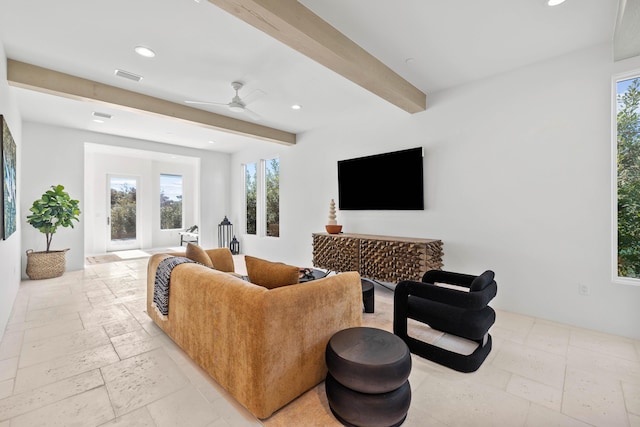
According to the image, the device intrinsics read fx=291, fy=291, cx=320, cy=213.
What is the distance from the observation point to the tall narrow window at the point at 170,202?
8.63m

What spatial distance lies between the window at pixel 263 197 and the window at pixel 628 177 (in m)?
5.32

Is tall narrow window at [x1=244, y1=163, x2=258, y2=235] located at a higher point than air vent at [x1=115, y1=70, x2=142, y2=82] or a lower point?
lower

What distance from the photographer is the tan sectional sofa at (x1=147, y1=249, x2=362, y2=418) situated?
1625mm

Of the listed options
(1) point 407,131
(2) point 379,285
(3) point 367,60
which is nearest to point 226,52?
(3) point 367,60

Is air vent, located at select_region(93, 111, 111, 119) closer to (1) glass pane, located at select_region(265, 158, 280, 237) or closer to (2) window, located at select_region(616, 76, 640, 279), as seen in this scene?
(1) glass pane, located at select_region(265, 158, 280, 237)

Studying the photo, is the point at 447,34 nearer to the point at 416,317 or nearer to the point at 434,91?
the point at 434,91

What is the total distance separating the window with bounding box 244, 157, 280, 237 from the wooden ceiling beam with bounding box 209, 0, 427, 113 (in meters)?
3.78

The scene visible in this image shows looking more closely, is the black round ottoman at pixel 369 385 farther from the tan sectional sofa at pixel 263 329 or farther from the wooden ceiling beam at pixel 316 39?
the wooden ceiling beam at pixel 316 39

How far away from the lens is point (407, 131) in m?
4.15

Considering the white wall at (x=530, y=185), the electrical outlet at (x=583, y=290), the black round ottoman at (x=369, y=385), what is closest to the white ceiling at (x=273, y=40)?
the white wall at (x=530, y=185)

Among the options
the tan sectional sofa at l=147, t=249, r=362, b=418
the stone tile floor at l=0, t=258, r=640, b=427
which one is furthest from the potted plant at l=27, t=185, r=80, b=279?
the tan sectional sofa at l=147, t=249, r=362, b=418

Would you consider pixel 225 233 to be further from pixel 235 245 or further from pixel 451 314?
pixel 451 314

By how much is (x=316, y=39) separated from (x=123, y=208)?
7970 millimetres

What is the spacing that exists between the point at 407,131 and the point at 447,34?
5.28 feet
